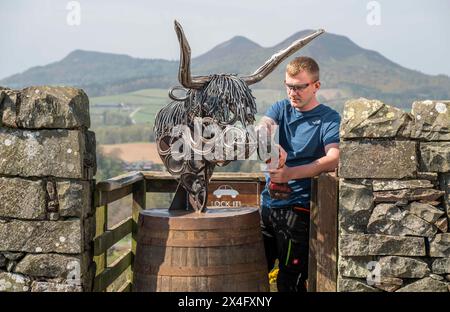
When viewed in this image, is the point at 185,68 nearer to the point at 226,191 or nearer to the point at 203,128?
the point at 203,128

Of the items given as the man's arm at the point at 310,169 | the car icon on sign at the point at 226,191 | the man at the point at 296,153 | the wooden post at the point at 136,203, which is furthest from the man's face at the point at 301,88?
the wooden post at the point at 136,203

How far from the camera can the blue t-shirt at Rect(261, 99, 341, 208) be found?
510 centimetres

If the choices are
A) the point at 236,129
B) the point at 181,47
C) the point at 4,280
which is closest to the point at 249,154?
the point at 236,129

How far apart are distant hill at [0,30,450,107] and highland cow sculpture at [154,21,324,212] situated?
30212mm

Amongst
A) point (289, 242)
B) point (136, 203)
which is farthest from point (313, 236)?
point (136, 203)

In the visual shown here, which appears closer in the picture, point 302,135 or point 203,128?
point 203,128

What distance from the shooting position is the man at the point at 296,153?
5109mm

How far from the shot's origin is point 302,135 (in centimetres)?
516

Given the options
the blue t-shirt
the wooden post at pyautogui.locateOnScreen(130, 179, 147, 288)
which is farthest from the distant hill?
the blue t-shirt

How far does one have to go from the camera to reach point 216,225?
14.9 ft

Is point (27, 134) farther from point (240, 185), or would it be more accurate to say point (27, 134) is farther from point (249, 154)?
point (240, 185)

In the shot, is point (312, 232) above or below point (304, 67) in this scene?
below

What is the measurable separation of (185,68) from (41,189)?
3.88 ft
